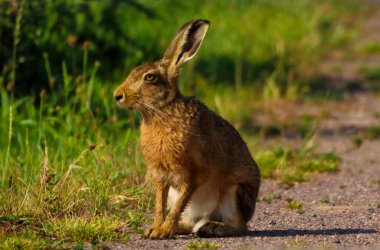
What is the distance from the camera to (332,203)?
24.1 ft

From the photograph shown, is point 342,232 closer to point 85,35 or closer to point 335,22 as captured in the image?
point 85,35

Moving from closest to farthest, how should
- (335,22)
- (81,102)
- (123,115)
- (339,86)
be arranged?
(81,102)
(123,115)
(339,86)
(335,22)

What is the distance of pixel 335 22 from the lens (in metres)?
15.7

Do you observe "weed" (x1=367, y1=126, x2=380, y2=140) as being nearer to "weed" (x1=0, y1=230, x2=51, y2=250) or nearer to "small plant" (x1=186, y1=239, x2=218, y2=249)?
"small plant" (x1=186, y1=239, x2=218, y2=249)

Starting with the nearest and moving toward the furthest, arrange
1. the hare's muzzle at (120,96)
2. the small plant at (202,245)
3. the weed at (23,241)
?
the weed at (23,241), the small plant at (202,245), the hare's muzzle at (120,96)

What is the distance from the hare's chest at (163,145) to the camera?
5824 mm

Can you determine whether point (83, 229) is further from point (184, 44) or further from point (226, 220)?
point (184, 44)

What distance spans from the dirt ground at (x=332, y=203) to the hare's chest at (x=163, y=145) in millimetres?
505

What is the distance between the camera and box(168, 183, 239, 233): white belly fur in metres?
6.05

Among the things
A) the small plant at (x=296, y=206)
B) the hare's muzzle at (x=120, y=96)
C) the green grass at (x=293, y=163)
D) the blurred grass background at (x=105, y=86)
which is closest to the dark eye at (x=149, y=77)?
the hare's muzzle at (x=120, y=96)

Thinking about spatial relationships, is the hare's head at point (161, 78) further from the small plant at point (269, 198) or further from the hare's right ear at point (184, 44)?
the small plant at point (269, 198)

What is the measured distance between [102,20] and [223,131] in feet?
14.5

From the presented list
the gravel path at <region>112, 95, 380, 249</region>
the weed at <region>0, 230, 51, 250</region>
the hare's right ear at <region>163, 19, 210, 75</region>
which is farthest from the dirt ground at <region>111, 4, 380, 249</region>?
the hare's right ear at <region>163, 19, 210, 75</region>

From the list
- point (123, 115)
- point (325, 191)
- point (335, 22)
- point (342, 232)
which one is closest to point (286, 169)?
point (325, 191)
